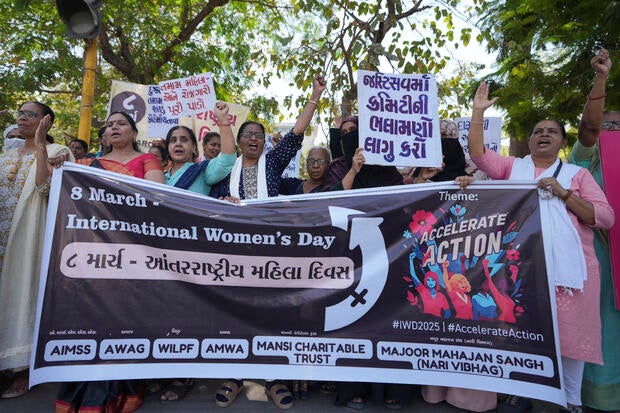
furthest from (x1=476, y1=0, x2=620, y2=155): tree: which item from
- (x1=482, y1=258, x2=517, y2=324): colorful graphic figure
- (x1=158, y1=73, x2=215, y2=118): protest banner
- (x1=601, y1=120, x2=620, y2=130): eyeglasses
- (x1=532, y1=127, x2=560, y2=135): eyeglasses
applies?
(x1=482, y1=258, x2=517, y2=324): colorful graphic figure

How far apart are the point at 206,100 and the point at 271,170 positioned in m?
3.12

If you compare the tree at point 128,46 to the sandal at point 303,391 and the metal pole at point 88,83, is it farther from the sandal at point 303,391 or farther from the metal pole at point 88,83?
the sandal at point 303,391

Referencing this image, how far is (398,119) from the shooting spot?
3.49 m

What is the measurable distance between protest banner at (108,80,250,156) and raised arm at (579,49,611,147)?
4585mm

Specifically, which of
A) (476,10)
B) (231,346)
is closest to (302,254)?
(231,346)

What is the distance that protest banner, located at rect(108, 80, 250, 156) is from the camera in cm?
652

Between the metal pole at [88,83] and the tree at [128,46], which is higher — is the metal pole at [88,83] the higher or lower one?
the lower one

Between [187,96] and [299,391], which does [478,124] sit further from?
[187,96]

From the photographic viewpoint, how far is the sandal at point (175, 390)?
10.2 feet

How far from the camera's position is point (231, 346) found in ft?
9.56

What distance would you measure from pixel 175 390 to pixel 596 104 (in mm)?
3524

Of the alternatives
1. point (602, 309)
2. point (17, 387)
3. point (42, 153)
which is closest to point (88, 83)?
point (42, 153)

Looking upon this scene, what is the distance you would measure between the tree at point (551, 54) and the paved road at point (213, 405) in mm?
4487

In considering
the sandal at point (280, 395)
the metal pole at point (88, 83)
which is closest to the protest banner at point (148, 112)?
the metal pole at point (88, 83)
